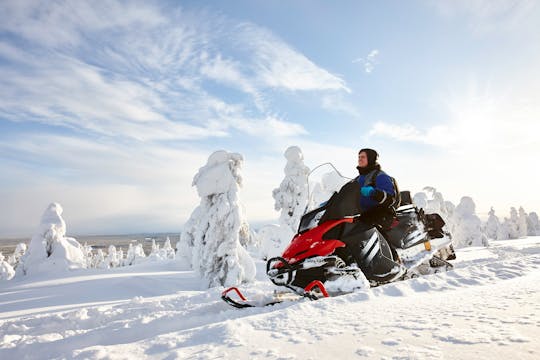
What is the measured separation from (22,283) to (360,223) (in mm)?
22200

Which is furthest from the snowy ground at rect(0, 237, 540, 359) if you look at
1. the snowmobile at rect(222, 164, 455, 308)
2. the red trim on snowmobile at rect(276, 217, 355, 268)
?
the red trim on snowmobile at rect(276, 217, 355, 268)

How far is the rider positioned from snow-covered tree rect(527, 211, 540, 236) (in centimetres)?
6944

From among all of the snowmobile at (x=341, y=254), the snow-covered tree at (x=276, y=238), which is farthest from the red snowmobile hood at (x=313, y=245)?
the snow-covered tree at (x=276, y=238)

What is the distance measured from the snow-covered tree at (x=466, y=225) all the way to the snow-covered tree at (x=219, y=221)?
31964 millimetres

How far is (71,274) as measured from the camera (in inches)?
821

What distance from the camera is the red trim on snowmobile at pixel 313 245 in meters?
4.29

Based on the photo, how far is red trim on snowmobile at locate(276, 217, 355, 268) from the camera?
4.29 metres

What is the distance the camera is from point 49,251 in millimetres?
24516

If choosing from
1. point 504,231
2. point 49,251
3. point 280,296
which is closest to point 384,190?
point 280,296

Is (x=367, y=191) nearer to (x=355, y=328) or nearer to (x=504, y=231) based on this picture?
(x=355, y=328)

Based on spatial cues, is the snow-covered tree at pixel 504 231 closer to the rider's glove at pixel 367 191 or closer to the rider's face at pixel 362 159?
the rider's face at pixel 362 159

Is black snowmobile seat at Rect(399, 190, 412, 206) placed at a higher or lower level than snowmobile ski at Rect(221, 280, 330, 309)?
higher

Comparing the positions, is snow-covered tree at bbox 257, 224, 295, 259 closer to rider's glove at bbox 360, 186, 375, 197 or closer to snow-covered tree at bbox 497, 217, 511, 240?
rider's glove at bbox 360, 186, 375, 197

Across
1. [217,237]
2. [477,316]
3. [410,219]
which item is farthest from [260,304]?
[217,237]
